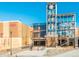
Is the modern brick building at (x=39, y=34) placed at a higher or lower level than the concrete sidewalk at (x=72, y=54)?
higher

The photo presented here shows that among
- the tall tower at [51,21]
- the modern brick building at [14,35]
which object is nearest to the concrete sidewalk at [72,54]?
the tall tower at [51,21]


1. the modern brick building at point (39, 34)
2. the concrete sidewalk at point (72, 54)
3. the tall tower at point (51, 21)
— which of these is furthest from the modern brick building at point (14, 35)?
the concrete sidewalk at point (72, 54)

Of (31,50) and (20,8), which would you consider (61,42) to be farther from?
(20,8)

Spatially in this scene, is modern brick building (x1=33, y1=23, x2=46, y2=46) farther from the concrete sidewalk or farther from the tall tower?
the concrete sidewalk

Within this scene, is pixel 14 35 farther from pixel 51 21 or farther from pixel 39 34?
pixel 51 21

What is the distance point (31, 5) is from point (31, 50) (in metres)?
0.69

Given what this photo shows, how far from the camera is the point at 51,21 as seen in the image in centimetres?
536

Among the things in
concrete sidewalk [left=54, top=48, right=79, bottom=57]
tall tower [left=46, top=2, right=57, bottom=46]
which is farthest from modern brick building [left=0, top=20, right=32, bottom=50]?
concrete sidewalk [left=54, top=48, right=79, bottom=57]

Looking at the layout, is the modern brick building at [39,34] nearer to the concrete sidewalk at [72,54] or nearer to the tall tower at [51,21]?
the tall tower at [51,21]

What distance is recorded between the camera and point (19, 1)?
536 cm

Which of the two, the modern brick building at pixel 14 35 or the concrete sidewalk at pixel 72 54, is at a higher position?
the modern brick building at pixel 14 35

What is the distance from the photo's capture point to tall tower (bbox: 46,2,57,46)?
5345 mm

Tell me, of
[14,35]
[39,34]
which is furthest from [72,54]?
[14,35]

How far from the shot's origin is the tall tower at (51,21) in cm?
534
